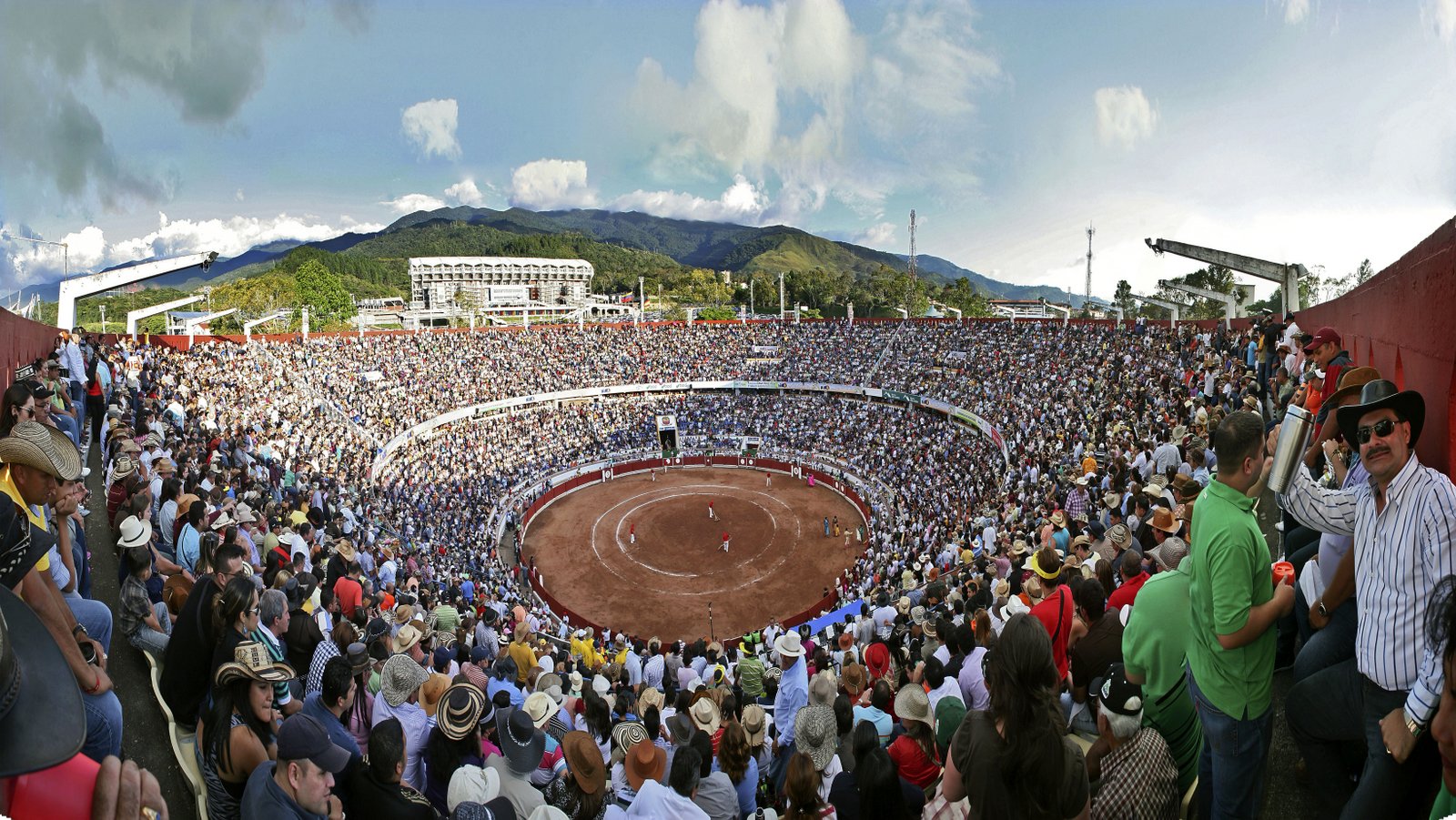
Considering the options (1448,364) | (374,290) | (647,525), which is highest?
(374,290)

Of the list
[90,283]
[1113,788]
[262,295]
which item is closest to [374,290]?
[262,295]

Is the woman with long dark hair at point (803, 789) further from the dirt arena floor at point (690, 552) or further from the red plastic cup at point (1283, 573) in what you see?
the dirt arena floor at point (690, 552)

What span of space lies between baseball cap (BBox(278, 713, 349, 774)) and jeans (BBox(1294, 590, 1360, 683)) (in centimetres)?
581

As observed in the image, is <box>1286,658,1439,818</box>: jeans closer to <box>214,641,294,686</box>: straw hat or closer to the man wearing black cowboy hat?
the man wearing black cowboy hat

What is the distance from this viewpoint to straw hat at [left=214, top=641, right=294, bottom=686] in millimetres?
3924

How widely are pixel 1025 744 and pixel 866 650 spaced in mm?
7546

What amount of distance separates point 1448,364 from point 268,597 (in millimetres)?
10349

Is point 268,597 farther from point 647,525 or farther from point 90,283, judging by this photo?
point 647,525

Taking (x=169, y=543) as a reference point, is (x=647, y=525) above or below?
below

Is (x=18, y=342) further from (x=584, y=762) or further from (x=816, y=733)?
(x=816, y=733)

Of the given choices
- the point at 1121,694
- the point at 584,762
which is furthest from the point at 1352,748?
the point at 584,762

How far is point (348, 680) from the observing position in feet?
16.7

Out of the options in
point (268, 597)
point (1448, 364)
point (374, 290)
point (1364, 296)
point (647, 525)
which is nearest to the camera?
point (1448, 364)

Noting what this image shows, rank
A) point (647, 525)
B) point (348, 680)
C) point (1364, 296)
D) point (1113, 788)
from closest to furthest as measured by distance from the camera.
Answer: point (1113, 788) < point (348, 680) < point (1364, 296) < point (647, 525)
